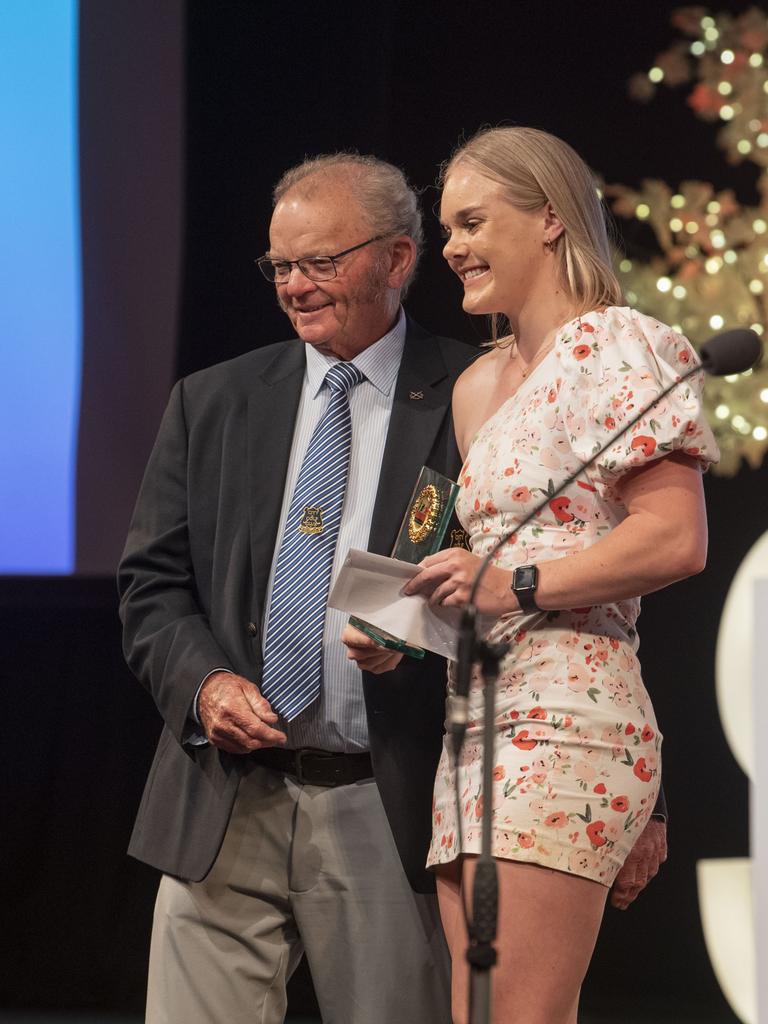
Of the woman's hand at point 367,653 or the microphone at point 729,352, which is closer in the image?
the microphone at point 729,352

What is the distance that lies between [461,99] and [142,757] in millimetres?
2025

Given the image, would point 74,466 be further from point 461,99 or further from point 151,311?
point 461,99

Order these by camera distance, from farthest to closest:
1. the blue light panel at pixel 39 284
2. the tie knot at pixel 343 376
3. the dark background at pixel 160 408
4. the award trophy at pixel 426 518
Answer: the dark background at pixel 160 408 → the blue light panel at pixel 39 284 → the tie knot at pixel 343 376 → the award trophy at pixel 426 518

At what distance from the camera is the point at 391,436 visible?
2154mm

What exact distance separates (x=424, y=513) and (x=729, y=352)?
Answer: 1.72 feet

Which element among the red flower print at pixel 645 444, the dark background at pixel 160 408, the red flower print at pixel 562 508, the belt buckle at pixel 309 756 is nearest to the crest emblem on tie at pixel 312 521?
the belt buckle at pixel 309 756

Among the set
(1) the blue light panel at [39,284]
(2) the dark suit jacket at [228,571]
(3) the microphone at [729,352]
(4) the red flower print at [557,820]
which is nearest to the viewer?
(3) the microphone at [729,352]

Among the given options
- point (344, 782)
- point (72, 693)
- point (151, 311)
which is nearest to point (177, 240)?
point (151, 311)

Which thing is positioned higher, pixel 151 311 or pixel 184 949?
pixel 151 311

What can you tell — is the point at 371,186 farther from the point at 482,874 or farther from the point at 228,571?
the point at 482,874

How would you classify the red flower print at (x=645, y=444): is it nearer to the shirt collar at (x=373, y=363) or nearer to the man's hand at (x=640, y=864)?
the man's hand at (x=640, y=864)

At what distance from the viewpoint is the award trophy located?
1844 mm

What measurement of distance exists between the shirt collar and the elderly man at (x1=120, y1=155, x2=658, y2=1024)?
12 millimetres

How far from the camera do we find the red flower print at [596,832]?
1.62 meters
